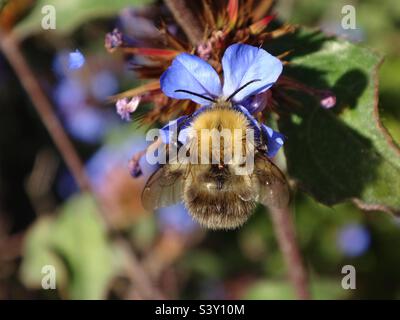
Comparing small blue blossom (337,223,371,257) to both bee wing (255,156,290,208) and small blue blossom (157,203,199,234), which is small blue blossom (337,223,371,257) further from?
bee wing (255,156,290,208)

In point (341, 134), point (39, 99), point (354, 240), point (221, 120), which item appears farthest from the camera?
point (354, 240)

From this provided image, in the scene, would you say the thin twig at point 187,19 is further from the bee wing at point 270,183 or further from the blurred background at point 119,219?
the blurred background at point 119,219

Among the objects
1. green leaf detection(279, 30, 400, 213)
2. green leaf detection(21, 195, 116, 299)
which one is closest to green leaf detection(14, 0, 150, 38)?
green leaf detection(279, 30, 400, 213)

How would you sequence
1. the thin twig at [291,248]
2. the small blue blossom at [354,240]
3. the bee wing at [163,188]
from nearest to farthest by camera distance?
the bee wing at [163,188] → the thin twig at [291,248] → the small blue blossom at [354,240]

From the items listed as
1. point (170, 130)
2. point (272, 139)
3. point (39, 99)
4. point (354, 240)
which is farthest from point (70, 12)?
point (354, 240)

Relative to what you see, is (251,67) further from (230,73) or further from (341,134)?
(341,134)

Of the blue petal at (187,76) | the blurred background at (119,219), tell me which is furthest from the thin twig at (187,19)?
the blurred background at (119,219)
